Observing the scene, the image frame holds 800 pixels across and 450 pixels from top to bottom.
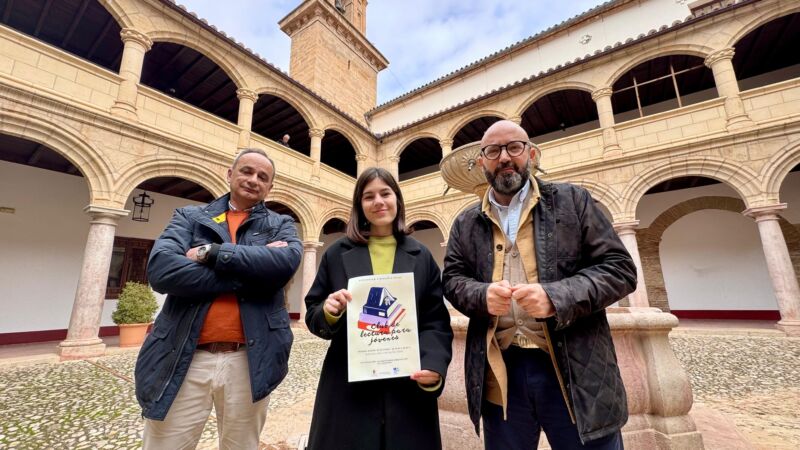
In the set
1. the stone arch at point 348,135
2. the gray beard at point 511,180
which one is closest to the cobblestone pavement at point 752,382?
the gray beard at point 511,180

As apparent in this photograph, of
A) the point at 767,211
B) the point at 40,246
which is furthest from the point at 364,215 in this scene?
the point at 40,246

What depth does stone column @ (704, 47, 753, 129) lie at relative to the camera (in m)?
7.68

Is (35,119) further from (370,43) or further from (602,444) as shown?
(370,43)

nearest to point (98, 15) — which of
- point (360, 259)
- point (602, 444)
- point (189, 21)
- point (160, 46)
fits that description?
point (160, 46)

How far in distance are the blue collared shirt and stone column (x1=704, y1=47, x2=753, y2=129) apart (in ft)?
32.3

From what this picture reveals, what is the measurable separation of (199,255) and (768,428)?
4.58 m

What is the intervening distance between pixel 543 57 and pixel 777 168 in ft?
25.1

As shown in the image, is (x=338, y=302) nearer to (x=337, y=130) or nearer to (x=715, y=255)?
(x=337, y=130)

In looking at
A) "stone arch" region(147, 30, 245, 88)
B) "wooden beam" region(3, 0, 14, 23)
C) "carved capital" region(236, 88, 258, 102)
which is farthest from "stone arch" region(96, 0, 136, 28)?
"carved capital" region(236, 88, 258, 102)

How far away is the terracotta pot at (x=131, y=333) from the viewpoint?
687 cm

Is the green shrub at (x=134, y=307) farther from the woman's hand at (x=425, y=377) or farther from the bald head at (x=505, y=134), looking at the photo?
the bald head at (x=505, y=134)

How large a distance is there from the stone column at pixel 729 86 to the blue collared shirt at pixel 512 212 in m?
9.85

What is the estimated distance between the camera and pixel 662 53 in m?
8.70

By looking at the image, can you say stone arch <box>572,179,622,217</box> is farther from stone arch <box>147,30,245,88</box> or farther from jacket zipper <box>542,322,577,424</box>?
stone arch <box>147,30,245,88</box>
